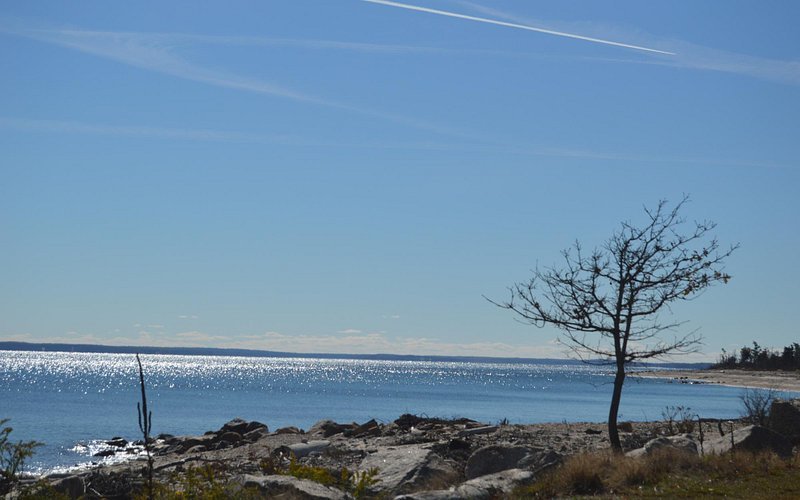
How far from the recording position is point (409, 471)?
48.0 feet

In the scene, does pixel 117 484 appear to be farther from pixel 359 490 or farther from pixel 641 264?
pixel 641 264

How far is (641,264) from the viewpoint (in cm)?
1784

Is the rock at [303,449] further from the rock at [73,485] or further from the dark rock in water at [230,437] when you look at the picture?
the dark rock in water at [230,437]

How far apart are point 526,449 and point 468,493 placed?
2.89 meters

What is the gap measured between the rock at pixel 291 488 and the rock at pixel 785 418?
12.4 m

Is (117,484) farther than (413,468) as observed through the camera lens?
Yes

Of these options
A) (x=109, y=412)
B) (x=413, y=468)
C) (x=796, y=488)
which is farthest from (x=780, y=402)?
(x=109, y=412)

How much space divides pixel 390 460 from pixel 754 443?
713 cm

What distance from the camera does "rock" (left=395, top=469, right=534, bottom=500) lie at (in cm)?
1279

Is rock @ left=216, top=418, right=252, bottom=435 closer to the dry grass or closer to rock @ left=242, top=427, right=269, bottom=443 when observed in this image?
rock @ left=242, top=427, right=269, bottom=443

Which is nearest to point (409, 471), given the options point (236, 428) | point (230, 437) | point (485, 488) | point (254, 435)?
point (485, 488)

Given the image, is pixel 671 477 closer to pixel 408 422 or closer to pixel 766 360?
pixel 408 422

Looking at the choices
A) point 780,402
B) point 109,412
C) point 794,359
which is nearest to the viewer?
point 780,402

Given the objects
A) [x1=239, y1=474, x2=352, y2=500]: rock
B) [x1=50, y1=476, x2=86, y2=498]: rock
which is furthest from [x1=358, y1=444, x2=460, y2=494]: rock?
[x1=50, y1=476, x2=86, y2=498]: rock
